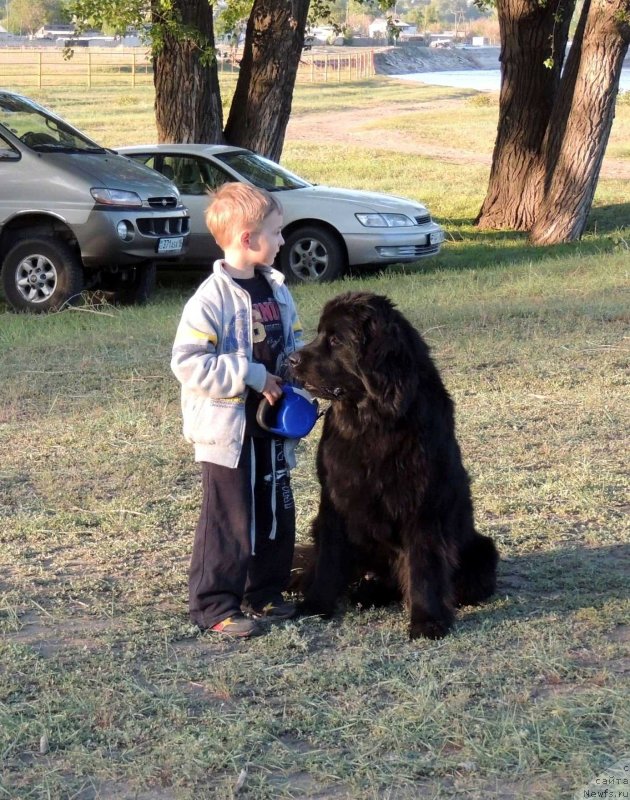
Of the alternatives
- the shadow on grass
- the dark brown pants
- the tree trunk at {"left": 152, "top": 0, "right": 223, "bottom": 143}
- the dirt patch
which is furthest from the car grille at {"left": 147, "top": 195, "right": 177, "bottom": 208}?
the dirt patch

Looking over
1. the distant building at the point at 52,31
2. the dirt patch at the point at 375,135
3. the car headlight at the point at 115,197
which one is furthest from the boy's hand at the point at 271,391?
the distant building at the point at 52,31

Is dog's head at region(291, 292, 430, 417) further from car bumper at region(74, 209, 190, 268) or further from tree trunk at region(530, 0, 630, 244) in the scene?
tree trunk at region(530, 0, 630, 244)

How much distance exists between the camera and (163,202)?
1200 cm

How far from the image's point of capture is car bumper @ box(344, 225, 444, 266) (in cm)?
1327

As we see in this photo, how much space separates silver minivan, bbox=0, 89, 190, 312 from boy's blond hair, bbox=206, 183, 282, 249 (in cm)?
742

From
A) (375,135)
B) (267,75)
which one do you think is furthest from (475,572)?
(375,135)

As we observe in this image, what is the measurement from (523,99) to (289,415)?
14.5 metres

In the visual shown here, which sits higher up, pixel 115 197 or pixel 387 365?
pixel 387 365

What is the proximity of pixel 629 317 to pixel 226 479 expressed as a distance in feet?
22.2

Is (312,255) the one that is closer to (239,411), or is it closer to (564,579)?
(564,579)

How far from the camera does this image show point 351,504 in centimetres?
421

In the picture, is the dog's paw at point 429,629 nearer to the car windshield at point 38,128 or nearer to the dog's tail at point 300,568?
the dog's tail at point 300,568

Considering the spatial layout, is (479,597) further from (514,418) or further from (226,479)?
(514,418)

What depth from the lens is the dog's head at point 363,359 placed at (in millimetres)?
4012
